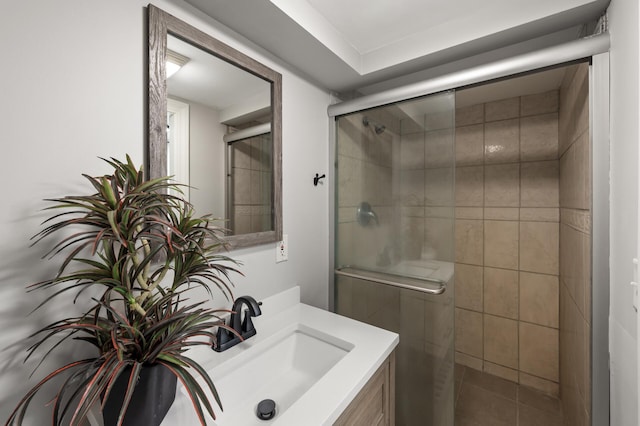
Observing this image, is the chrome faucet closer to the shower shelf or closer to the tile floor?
the shower shelf

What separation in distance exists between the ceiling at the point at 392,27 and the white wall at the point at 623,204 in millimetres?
233

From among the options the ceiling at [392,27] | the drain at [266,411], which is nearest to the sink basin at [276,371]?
the drain at [266,411]

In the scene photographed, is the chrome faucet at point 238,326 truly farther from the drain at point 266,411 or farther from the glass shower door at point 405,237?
the glass shower door at point 405,237

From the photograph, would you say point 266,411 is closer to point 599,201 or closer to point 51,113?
point 51,113

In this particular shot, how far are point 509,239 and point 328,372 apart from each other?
1961 millimetres

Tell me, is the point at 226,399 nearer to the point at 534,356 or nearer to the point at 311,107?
the point at 311,107

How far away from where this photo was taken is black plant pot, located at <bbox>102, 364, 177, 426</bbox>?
0.59 m

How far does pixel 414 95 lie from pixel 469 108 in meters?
1.25

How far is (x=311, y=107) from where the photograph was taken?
5.22ft

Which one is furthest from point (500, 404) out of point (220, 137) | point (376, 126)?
point (220, 137)

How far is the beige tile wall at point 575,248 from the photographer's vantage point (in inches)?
45.3

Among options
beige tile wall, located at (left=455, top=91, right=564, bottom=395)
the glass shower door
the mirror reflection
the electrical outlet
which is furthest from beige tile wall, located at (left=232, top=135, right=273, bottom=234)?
beige tile wall, located at (left=455, top=91, right=564, bottom=395)

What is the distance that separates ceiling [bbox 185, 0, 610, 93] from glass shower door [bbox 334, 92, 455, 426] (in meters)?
0.25

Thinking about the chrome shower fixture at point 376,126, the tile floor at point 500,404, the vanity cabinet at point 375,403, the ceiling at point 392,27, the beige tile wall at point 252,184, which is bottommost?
the tile floor at point 500,404
